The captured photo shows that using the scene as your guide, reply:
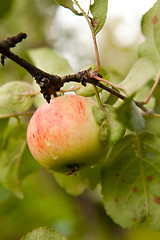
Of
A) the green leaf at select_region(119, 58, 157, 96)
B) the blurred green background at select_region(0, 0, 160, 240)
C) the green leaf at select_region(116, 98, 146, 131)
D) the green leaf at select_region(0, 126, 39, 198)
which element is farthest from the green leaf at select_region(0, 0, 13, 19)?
the green leaf at select_region(116, 98, 146, 131)

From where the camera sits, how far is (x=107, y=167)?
1.08 metres

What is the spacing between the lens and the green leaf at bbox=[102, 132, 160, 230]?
105 cm

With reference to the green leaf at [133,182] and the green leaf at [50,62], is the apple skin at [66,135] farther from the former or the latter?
the green leaf at [50,62]

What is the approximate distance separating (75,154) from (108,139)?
88 millimetres

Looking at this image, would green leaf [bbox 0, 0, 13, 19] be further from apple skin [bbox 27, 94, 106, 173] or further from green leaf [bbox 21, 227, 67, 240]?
green leaf [bbox 21, 227, 67, 240]

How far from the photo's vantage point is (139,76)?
2.27ft

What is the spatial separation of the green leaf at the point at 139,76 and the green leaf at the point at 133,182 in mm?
356

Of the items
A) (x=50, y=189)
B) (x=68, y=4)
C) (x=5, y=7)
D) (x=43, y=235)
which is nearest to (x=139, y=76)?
(x=68, y=4)

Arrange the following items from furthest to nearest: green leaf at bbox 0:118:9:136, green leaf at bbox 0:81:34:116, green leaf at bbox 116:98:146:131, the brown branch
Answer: green leaf at bbox 0:118:9:136, green leaf at bbox 0:81:34:116, the brown branch, green leaf at bbox 116:98:146:131


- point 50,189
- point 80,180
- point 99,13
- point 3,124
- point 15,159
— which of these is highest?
point 99,13

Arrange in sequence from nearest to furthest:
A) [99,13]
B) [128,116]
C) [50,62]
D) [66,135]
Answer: [128,116] → [66,135] → [99,13] → [50,62]

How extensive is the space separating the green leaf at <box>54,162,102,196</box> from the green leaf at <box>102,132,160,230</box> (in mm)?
101

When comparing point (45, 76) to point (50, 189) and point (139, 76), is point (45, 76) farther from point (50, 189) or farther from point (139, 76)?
point (50, 189)

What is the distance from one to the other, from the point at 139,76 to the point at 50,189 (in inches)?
109
